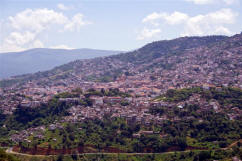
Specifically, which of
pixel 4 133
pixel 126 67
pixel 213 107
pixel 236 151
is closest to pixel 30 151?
Answer: pixel 4 133

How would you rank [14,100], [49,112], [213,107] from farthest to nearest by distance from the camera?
[14,100] → [49,112] → [213,107]

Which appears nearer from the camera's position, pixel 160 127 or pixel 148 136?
pixel 148 136

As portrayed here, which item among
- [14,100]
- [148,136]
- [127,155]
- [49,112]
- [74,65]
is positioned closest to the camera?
[127,155]

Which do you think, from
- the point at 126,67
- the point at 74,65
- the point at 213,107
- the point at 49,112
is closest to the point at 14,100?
the point at 49,112

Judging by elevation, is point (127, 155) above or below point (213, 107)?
below

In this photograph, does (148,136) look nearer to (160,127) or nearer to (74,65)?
(160,127)

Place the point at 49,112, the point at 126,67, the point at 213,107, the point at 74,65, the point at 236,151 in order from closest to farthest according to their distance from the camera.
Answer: the point at 236,151 → the point at 213,107 → the point at 49,112 → the point at 126,67 → the point at 74,65

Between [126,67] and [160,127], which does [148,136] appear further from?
[126,67]

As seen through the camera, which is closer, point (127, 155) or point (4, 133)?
point (127, 155)

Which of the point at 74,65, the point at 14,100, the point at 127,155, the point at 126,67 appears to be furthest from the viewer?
the point at 74,65
